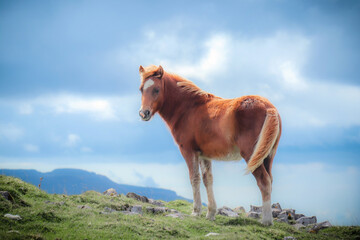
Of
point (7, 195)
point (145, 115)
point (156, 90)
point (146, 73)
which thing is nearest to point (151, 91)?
point (156, 90)

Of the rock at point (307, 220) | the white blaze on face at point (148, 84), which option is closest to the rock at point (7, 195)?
the white blaze on face at point (148, 84)

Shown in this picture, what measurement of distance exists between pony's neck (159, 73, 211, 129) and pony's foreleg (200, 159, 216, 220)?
1660mm

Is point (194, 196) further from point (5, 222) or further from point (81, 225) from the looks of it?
point (5, 222)

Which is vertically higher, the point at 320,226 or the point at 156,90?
the point at 156,90

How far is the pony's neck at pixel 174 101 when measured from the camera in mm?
10812

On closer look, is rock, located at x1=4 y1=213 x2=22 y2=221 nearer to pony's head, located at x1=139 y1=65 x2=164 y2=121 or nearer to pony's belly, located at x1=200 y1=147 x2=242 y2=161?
pony's head, located at x1=139 y1=65 x2=164 y2=121

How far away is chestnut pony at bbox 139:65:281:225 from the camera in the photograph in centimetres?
898

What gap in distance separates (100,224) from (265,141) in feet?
15.3

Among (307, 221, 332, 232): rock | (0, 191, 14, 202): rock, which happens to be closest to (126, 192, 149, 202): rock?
(0, 191, 14, 202): rock

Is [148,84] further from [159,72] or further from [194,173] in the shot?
[194,173]

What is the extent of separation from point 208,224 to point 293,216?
5.04 metres

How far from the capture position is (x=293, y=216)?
12703 mm

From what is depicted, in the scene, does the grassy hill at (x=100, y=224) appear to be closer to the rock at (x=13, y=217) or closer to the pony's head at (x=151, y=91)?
the rock at (x=13, y=217)

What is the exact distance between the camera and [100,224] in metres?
7.89
